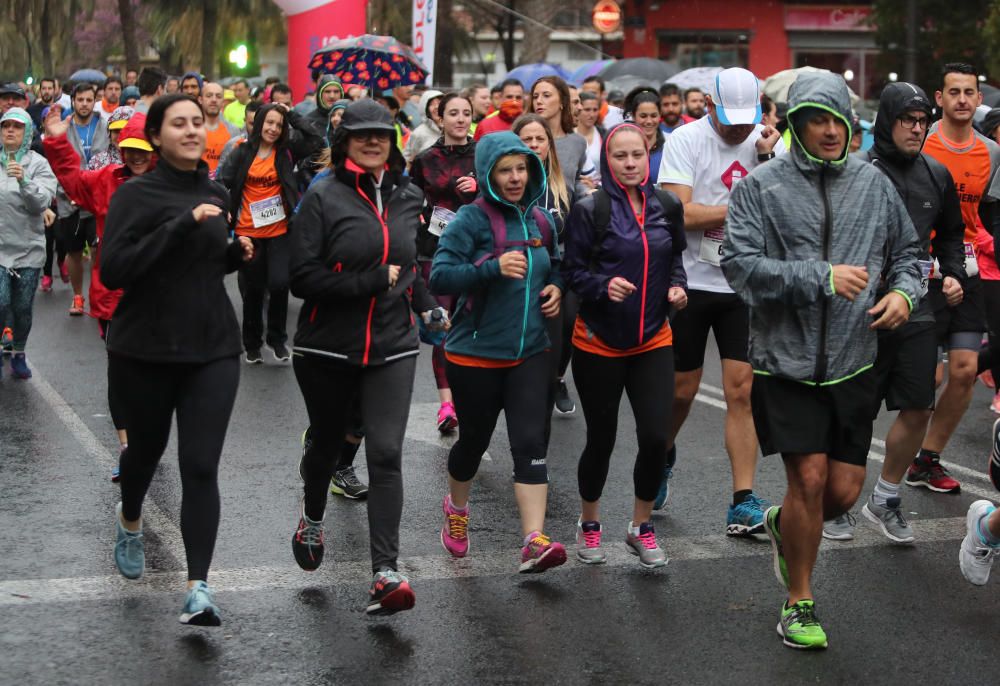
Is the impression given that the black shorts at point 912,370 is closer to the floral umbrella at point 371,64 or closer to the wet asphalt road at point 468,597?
the wet asphalt road at point 468,597

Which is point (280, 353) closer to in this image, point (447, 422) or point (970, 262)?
point (447, 422)

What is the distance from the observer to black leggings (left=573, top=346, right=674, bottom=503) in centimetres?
635

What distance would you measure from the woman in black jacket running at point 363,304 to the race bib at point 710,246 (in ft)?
5.48

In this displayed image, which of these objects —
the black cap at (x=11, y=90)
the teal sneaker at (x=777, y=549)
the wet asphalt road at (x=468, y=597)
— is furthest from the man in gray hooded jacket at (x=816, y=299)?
the black cap at (x=11, y=90)

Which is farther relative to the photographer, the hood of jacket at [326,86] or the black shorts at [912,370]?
the hood of jacket at [326,86]

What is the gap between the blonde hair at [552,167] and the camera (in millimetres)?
7438

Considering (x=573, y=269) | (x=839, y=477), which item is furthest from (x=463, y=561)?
(x=839, y=477)

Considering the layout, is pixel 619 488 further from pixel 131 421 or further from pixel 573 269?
pixel 131 421

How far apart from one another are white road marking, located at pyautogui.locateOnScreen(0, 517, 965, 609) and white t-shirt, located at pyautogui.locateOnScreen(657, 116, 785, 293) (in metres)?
1.22

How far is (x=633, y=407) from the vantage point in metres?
6.42

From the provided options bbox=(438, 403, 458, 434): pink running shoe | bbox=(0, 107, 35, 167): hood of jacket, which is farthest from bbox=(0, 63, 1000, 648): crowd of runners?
bbox=(0, 107, 35, 167): hood of jacket

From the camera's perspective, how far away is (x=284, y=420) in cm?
969

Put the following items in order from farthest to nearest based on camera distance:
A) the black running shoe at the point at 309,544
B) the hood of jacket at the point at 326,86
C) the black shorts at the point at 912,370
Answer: the hood of jacket at the point at 326,86 < the black shorts at the point at 912,370 < the black running shoe at the point at 309,544

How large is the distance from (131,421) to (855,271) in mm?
2644
